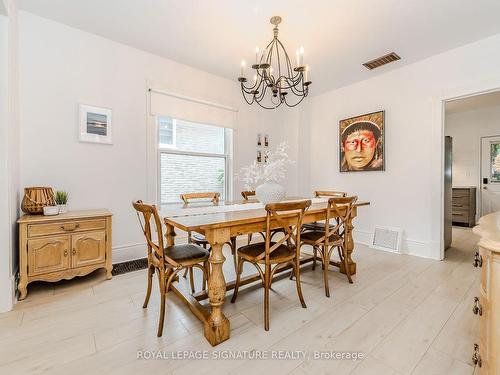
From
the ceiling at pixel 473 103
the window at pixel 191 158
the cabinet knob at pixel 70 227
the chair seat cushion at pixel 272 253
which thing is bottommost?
the chair seat cushion at pixel 272 253

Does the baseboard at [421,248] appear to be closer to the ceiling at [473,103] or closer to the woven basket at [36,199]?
→ the ceiling at [473,103]

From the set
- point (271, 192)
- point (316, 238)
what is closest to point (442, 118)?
point (316, 238)

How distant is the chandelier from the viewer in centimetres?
215

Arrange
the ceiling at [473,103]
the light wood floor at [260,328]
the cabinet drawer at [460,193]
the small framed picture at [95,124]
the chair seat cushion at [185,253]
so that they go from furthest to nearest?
the cabinet drawer at [460,193], the ceiling at [473,103], the small framed picture at [95,124], the chair seat cushion at [185,253], the light wood floor at [260,328]

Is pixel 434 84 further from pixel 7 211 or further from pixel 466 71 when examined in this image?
pixel 7 211

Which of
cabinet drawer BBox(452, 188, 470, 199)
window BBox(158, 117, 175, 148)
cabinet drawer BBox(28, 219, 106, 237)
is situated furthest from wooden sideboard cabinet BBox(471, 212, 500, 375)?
cabinet drawer BBox(452, 188, 470, 199)

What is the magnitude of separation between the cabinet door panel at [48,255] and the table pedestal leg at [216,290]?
167 centimetres

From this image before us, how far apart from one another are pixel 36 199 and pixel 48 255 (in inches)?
22.5

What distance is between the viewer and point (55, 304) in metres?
2.02

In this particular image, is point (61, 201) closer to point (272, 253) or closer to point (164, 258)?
point (164, 258)

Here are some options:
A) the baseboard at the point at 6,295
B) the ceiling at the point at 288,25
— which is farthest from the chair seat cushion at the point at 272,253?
the ceiling at the point at 288,25

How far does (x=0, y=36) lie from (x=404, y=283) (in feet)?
13.9

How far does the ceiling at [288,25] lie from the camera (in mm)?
2307

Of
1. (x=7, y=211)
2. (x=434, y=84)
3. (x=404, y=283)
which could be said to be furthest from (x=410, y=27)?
(x=7, y=211)
